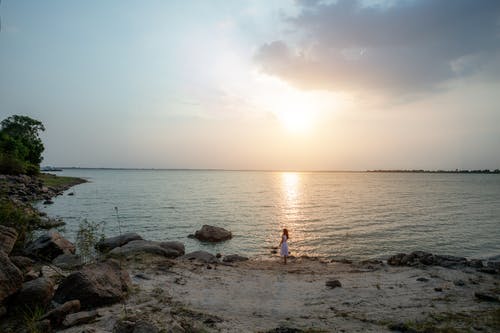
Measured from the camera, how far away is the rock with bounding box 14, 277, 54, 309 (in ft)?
A: 27.5

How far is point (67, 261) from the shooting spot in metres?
14.5

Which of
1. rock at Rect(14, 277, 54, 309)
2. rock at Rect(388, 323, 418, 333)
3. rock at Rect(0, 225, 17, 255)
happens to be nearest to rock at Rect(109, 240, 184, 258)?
rock at Rect(0, 225, 17, 255)

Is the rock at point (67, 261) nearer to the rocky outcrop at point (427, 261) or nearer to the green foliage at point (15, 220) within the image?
the green foliage at point (15, 220)

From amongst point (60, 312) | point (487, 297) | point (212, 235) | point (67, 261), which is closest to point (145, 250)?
point (67, 261)

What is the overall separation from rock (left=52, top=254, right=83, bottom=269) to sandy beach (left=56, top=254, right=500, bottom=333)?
2.24 m

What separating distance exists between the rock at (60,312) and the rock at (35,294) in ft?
3.03

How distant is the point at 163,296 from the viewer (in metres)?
10.9

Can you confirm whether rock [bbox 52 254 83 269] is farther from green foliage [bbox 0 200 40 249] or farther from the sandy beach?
the sandy beach

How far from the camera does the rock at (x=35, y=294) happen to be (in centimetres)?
838

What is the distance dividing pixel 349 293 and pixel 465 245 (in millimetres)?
18879

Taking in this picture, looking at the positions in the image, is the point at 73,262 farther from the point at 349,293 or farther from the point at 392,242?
the point at 392,242

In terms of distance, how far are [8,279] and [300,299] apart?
9.65 metres

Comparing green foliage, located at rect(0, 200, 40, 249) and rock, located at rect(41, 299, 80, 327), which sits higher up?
green foliage, located at rect(0, 200, 40, 249)

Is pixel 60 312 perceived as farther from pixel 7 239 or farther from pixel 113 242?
pixel 113 242
